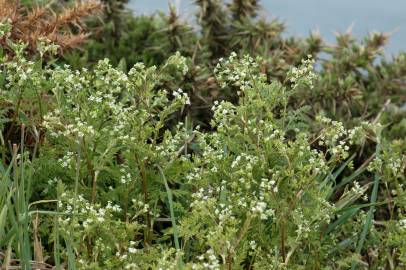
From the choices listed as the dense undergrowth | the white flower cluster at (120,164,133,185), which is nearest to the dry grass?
the dense undergrowth

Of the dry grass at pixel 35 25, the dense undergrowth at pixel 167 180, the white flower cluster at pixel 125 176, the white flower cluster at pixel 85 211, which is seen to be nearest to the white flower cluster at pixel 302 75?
the dense undergrowth at pixel 167 180

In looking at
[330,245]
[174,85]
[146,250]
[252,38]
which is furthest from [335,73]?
[146,250]

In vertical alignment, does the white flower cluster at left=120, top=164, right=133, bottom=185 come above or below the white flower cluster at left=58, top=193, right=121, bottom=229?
above

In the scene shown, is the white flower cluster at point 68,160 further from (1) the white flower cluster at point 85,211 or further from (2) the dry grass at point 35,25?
(2) the dry grass at point 35,25

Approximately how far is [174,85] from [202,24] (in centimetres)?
125

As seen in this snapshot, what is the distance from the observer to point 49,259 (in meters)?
4.63

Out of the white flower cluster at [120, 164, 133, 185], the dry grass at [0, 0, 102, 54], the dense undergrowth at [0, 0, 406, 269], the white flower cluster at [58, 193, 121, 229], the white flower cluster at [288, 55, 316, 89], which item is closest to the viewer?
the white flower cluster at [58, 193, 121, 229]

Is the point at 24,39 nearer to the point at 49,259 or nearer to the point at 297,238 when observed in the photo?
the point at 49,259

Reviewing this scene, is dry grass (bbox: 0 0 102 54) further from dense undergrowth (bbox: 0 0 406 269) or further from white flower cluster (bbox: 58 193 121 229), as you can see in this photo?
white flower cluster (bbox: 58 193 121 229)

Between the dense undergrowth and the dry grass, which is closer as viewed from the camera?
the dense undergrowth

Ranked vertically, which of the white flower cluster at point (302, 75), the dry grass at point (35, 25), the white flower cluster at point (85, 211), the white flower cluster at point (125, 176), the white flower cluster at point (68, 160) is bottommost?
the white flower cluster at point (85, 211)

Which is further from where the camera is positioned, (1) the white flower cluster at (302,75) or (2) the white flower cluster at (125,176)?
(1) the white flower cluster at (302,75)

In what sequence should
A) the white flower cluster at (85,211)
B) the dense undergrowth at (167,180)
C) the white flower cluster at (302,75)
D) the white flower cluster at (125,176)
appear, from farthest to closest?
the white flower cluster at (302,75), the white flower cluster at (125,176), the dense undergrowth at (167,180), the white flower cluster at (85,211)

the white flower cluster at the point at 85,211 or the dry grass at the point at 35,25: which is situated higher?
the dry grass at the point at 35,25
